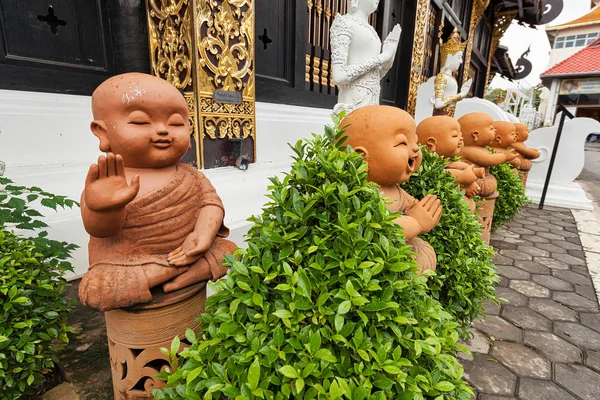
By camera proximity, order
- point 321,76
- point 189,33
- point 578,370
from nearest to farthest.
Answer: point 578,370 → point 189,33 → point 321,76

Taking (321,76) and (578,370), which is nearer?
(578,370)

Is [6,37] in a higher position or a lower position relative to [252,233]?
higher

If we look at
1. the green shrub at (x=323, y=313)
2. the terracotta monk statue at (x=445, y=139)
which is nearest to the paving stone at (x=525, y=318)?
the terracotta monk statue at (x=445, y=139)

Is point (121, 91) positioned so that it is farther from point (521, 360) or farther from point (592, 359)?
point (592, 359)

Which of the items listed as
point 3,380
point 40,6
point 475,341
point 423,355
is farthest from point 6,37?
point 475,341

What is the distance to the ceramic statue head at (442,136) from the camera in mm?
2438

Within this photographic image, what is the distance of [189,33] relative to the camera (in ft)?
8.46

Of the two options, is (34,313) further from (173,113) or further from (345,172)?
(345,172)

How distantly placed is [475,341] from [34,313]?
2.61m

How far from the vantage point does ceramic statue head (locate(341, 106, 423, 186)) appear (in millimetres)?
1541

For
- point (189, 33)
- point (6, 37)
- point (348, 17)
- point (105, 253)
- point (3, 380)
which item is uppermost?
point (348, 17)

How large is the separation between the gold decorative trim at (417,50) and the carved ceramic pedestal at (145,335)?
6.65 metres

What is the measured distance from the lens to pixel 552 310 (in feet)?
9.23

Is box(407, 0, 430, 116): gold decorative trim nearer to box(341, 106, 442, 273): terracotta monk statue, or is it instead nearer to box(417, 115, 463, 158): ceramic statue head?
box(417, 115, 463, 158): ceramic statue head
